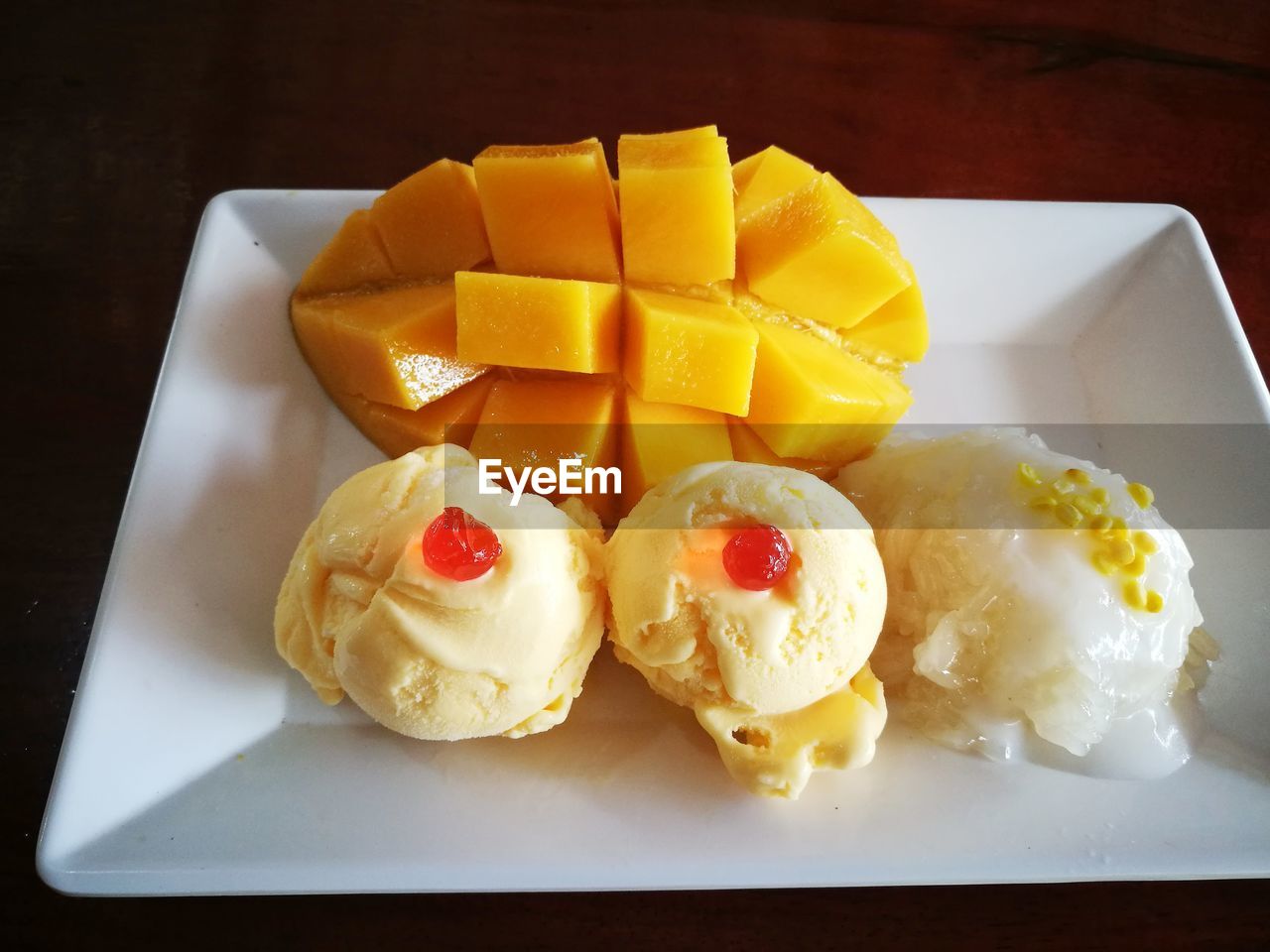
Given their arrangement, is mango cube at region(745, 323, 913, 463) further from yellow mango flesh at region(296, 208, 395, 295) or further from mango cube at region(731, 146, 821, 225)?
yellow mango flesh at region(296, 208, 395, 295)

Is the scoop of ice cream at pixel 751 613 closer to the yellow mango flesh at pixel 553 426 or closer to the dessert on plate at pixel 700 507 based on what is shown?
the dessert on plate at pixel 700 507

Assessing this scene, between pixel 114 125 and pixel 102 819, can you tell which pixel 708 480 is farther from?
pixel 114 125

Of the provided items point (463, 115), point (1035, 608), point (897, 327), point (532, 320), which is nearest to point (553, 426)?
point (532, 320)

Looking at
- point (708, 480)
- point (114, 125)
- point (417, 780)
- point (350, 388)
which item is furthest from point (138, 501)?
point (114, 125)

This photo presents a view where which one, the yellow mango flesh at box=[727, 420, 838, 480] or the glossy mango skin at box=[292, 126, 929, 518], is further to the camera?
the yellow mango flesh at box=[727, 420, 838, 480]

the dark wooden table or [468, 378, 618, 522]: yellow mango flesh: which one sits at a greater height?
the dark wooden table

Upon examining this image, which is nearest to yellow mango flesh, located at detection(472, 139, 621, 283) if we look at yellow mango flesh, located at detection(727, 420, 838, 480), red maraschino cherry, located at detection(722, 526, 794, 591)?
yellow mango flesh, located at detection(727, 420, 838, 480)

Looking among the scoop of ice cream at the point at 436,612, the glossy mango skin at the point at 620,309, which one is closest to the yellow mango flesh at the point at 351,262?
the glossy mango skin at the point at 620,309

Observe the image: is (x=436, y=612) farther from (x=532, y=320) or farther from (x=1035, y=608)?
(x=1035, y=608)
